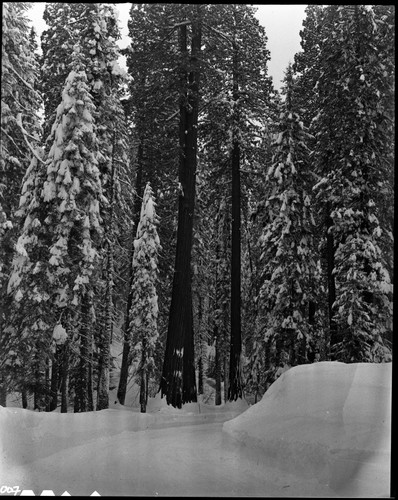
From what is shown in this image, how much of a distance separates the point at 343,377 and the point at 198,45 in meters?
10.4

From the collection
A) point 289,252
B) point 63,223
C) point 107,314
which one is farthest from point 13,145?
point 289,252

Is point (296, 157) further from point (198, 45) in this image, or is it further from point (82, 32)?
point (82, 32)

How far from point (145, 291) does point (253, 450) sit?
13.0 m

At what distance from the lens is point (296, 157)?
54.6 feet

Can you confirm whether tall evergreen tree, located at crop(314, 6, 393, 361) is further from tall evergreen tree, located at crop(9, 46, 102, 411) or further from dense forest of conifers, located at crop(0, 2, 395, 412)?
tall evergreen tree, located at crop(9, 46, 102, 411)

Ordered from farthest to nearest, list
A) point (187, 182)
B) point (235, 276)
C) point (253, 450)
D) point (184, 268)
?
point (235, 276) → point (187, 182) → point (184, 268) → point (253, 450)

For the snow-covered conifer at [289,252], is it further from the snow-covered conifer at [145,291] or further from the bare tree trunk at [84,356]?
the bare tree trunk at [84,356]

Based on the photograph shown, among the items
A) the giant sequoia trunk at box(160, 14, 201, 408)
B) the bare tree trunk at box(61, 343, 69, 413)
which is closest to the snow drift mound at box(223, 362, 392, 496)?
the giant sequoia trunk at box(160, 14, 201, 408)

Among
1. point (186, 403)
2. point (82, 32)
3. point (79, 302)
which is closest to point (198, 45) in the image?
point (82, 32)

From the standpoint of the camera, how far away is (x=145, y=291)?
62.5ft

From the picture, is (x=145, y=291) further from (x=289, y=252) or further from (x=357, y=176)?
(x=357, y=176)

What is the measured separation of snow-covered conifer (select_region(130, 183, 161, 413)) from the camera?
60.3 ft

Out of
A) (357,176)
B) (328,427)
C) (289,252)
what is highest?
(357,176)

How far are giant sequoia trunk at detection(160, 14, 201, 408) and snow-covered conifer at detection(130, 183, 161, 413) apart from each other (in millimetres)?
5209
